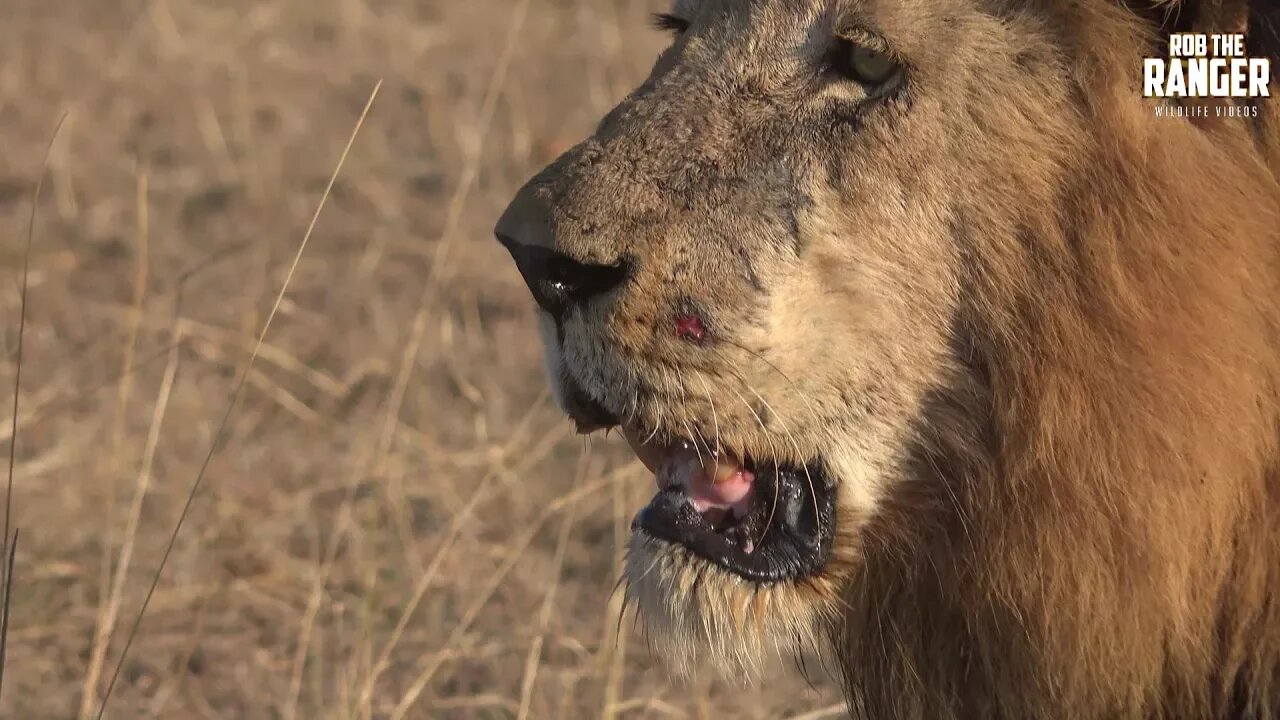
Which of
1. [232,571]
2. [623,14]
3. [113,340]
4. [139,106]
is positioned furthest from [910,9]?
[623,14]

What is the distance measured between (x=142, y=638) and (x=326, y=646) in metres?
0.37

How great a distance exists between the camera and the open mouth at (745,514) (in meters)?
2.44

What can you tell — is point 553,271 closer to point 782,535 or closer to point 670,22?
point 782,535

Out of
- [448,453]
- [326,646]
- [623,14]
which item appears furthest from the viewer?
[623,14]

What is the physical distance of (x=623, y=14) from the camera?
8.27 meters

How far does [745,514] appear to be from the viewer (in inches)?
97.5

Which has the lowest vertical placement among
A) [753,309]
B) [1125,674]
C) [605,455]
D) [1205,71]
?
[605,455]

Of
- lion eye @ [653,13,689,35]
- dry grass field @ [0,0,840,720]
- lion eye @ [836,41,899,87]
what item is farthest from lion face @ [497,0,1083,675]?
dry grass field @ [0,0,840,720]

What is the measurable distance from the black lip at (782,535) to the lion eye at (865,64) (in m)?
0.53

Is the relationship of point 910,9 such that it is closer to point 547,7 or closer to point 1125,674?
point 1125,674

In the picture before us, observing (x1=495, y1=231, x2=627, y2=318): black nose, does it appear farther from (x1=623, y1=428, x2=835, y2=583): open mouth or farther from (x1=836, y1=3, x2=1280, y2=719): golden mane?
(x1=836, y1=3, x2=1280, y2=719): golden mane

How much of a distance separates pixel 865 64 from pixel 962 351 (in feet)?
1.36

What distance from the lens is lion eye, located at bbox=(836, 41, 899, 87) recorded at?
96.2 inches

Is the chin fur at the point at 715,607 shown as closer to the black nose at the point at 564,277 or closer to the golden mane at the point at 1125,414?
the golden mane at the point at 1125,414
